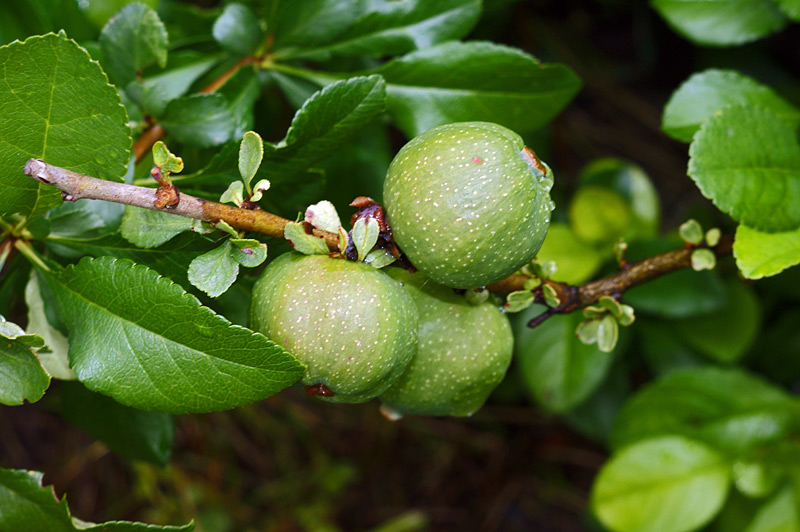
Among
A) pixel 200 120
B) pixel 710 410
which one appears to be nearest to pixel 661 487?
pixel 710 410

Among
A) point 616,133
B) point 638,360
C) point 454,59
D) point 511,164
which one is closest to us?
point 511,164

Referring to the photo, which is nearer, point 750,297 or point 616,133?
point 750,297

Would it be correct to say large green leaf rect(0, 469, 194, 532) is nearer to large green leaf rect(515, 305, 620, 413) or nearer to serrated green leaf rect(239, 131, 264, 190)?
serrated green leaf rect(239, 131, 264, 190)

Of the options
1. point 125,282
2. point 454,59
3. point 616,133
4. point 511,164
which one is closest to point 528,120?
point 454,59

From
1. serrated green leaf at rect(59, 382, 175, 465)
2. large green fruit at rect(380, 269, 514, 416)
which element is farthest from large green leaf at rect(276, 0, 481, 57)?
serrated green leaf at rect(59, 382, 175, 465)

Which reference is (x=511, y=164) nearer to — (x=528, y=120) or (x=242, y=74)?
(x=528, y=120)

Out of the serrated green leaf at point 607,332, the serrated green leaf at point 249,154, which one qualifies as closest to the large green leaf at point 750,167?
the serrated green leaf at point 607,332
